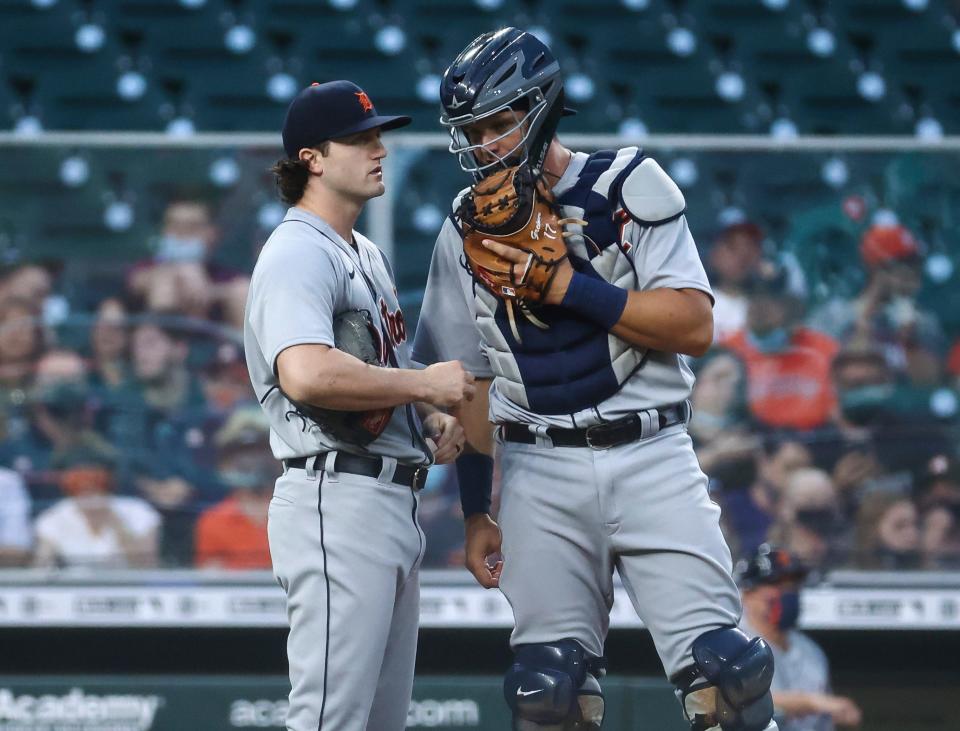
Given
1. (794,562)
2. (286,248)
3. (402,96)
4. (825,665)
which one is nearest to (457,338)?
(286,248)

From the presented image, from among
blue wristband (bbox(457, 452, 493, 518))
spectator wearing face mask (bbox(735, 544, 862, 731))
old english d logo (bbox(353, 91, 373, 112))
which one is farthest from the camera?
spectator wearing face mask (bbox(735, 544, 862, 731))

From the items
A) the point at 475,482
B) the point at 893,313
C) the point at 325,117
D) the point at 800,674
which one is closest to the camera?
the point at 325,117

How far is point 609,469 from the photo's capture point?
2.54 metres

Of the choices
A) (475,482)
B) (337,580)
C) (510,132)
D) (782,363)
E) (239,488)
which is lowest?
(239,488)

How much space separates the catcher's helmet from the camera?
8.15 feet

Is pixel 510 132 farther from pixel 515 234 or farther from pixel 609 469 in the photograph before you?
pixel 609 469

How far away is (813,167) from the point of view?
429cm

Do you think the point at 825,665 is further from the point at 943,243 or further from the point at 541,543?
the point at 541,543

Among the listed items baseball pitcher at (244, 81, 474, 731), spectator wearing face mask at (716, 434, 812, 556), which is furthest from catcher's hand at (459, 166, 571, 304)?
spectator wearing face mask at (716, 434, 812, 556)

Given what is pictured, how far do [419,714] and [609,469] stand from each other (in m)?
1.76

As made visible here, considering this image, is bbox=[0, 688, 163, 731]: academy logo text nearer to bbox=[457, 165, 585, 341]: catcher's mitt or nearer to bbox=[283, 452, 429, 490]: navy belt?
bbox=[283, 452, 429, 490]: navy belt

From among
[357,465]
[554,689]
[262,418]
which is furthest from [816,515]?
[357,465]

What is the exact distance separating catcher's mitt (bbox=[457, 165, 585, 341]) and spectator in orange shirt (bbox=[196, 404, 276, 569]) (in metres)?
1.75

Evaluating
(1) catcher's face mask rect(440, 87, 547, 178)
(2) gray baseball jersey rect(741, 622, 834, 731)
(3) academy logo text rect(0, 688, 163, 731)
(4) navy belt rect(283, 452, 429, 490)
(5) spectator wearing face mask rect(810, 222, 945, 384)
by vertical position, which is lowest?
(3) academy logo text rect(0, 688, 163, 731)
